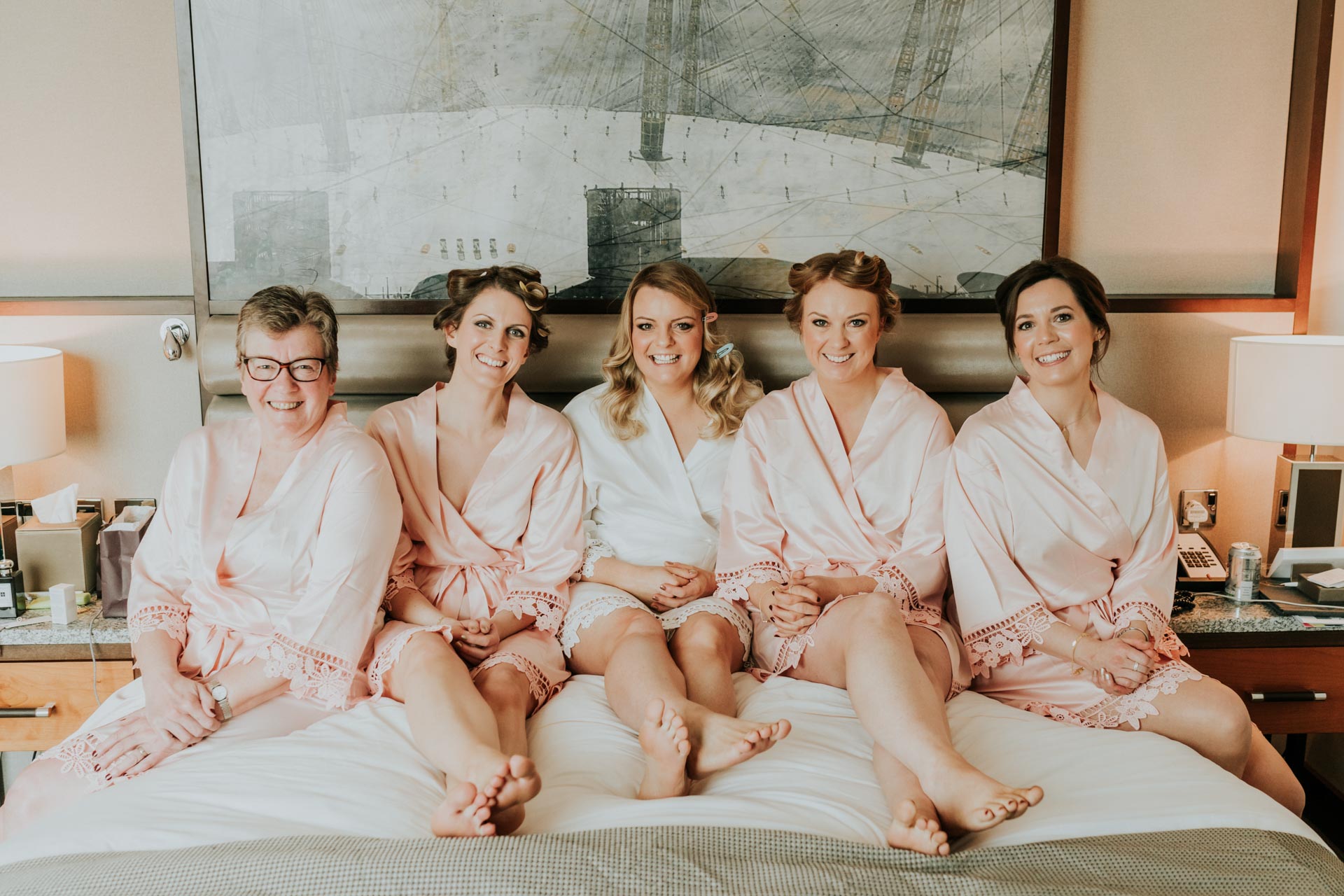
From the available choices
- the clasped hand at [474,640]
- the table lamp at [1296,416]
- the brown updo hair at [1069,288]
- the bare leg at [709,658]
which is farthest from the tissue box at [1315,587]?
the clasped hand at [474,640]

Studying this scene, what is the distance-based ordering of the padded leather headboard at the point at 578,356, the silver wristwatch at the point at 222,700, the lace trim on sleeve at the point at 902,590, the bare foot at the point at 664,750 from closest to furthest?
the bare foot at the point at 664,750, the silver wristwatch at the point at 222,700, the lace trim on sleeve at the point at 902,590, the padded leather headboard at the point at 578,356

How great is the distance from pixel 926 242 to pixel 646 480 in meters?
1.07

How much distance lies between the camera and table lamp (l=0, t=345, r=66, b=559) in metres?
2.34

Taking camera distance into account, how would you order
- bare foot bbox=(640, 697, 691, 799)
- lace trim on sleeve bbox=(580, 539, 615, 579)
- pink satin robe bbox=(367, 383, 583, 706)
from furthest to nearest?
lace trim on sleeve bbox=(580, 539, 615, 579), pink satin robe bbox=(367, 383, 583, 706), bare foot bbox=(640, 697, 691, 799)

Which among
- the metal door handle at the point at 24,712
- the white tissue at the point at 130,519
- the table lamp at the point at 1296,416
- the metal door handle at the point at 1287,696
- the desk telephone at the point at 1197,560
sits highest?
the table lamp at the point at 1296,416

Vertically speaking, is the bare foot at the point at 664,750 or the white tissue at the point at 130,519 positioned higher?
the white tissue at the point at 130,519

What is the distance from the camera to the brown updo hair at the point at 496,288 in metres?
2.27

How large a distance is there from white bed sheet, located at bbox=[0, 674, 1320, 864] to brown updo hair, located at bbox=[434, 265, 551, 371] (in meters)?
0.91

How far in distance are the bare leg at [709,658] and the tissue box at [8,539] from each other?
1678 mm

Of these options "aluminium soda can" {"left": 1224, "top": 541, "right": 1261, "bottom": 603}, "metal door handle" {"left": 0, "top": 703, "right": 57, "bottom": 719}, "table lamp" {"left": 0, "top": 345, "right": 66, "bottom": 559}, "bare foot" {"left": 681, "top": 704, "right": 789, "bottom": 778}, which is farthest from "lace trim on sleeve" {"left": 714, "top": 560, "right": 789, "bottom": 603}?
"table lamp" {"left": 0, "top": 345, "right": 66, "bottom": 559}

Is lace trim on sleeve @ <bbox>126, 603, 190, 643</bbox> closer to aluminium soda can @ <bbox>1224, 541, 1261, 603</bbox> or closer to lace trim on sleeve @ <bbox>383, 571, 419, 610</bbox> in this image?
lace trim on sleeve @ <bbox>383, 571, 419, 610</bbox>

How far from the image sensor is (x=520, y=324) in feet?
7.45

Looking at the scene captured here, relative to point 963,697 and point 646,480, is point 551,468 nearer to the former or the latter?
point 646,480

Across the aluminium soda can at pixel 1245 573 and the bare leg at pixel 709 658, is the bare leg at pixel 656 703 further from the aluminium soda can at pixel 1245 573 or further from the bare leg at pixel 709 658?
the aluminium soda can at pixel 1245 573
